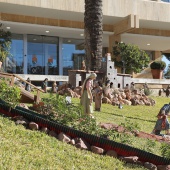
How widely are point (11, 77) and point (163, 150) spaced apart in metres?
5.32

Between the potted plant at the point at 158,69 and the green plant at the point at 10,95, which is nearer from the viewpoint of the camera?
the green plant at the point at 10,95

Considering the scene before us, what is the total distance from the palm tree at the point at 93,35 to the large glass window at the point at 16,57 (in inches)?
564

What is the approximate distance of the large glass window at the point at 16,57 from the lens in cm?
3055

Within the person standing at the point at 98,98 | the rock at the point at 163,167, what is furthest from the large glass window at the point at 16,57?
the rock at the point at 163,167

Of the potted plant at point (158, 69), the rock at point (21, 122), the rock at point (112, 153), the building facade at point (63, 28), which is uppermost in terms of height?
the building facade at point (63, 28)

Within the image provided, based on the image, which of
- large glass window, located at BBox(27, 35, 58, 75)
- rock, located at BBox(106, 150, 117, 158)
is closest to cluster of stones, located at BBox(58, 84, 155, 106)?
rock, located at BBox(106, 150, 117, 158)

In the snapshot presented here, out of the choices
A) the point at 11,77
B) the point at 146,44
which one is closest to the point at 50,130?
the point at 11,77

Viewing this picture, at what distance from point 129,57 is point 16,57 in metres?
10.6

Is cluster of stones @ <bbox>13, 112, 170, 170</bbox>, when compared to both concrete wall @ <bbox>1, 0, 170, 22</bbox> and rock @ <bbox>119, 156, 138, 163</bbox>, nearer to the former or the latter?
rock @ <bbox>119, 156, 138, 163</bbox>

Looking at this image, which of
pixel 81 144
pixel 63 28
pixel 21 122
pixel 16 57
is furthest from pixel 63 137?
pixel 16 57

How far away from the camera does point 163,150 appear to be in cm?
608

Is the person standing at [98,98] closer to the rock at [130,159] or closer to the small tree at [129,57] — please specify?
the rock at [130,159]

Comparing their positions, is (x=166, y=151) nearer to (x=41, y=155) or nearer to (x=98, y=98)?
(x=41, y=155)

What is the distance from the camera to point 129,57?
26578 mm
